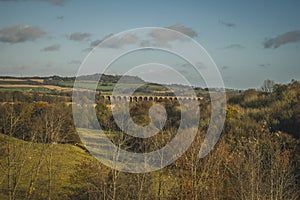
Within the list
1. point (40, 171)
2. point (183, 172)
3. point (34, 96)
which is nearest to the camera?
point (183, 172)

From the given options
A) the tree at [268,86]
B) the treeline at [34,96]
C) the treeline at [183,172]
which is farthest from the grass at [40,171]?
the tree at [268,86]

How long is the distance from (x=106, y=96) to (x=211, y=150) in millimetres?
26161

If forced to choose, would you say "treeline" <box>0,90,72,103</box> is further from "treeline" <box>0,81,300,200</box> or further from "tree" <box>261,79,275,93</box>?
"tree" <box>261,79,275,93</box>

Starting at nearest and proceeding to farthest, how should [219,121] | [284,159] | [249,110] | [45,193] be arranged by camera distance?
[284,159], [45,193], [219,121], [249,110]

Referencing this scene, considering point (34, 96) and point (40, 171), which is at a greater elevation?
point (34, 96)

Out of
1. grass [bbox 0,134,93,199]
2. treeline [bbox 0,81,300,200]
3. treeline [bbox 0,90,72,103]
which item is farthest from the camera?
treeline [bbox 0,90,72,103]

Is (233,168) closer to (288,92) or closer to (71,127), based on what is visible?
(71,127)

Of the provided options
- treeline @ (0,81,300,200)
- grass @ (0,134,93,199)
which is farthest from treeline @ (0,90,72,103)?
grass @ (0,134,93,199)

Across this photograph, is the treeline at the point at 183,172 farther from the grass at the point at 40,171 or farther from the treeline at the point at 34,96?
the treeline at the point at 34,96

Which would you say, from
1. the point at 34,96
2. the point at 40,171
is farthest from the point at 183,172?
the point at 34,96

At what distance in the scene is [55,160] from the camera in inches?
1110

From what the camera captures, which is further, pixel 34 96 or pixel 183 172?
pixel 34 96

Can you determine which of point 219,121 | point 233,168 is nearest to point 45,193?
point 233,168

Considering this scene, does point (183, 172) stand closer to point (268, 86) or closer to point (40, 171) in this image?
point (40, 171)
